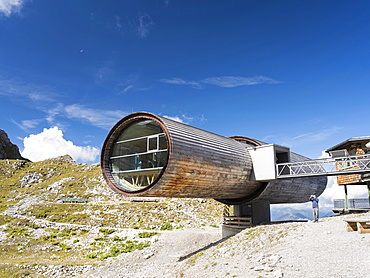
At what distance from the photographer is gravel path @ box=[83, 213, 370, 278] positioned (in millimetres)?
8852

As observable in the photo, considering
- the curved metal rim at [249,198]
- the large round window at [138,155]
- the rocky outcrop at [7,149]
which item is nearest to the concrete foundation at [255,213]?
the curved metal rim at [249,198]

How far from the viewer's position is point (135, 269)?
2002 centimetres

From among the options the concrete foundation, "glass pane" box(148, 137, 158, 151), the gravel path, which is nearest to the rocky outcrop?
the gravel path

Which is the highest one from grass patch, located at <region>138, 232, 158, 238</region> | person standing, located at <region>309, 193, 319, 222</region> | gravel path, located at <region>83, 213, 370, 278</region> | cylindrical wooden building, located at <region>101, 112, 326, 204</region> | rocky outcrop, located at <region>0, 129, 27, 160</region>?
rocky outcrop, located at <region>0, 129, 27, 160</region>

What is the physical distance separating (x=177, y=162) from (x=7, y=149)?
108665 millimetres

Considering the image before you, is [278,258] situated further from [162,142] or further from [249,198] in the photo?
[249,198]

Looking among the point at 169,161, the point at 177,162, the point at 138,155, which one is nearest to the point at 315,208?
the point at 177,162

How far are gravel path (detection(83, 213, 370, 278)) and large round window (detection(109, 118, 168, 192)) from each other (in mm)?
5586

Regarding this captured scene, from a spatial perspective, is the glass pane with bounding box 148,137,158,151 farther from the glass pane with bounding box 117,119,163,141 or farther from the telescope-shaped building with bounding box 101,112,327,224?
the glass pane with bounding box 117,119,163,141

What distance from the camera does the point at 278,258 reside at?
35.0 feet

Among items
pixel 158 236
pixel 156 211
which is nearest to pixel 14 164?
pixel 156 211

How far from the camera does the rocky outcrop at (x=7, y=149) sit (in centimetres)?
9531

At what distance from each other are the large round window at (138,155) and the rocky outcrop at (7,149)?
98.0m

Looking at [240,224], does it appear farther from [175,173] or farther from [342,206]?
[342,206]
